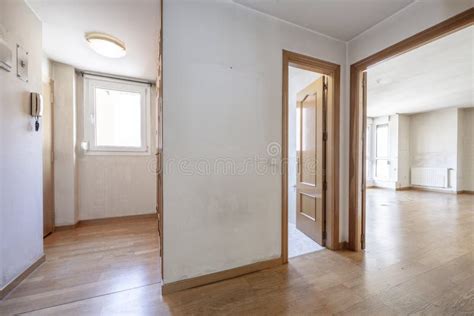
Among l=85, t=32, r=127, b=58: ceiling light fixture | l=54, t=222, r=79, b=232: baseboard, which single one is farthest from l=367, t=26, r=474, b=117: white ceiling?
l=54, t=222, r=79, b=232: baseboard

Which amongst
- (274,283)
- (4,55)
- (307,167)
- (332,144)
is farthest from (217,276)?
(4,55)

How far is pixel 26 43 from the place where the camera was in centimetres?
187

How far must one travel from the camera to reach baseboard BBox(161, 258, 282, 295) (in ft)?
5.36

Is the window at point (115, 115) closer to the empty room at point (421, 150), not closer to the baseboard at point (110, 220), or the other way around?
the baseboard at point (110, 220)

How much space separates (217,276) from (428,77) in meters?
5.01

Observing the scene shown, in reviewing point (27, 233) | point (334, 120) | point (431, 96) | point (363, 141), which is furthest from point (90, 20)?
point (431, 96)

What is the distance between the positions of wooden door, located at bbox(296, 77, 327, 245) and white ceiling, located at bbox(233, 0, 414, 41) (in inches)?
23.6

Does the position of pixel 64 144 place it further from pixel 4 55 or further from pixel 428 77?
pixel 428 77

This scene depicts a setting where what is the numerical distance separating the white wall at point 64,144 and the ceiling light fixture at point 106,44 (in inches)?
36.3

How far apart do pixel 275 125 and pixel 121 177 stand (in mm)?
2930

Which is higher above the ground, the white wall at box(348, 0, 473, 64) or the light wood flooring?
the white wall at box(348, 0, 473, 64)

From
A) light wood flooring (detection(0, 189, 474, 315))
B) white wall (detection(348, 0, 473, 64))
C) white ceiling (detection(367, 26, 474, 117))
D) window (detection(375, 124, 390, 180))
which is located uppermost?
white ceiling (detection(367, 26, 474, 117))

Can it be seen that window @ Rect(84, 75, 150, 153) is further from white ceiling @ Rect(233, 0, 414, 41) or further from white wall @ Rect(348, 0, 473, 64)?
white wall @ Rect(348, 0, 473, 64)

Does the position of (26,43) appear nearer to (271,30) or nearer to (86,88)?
(86,88)
